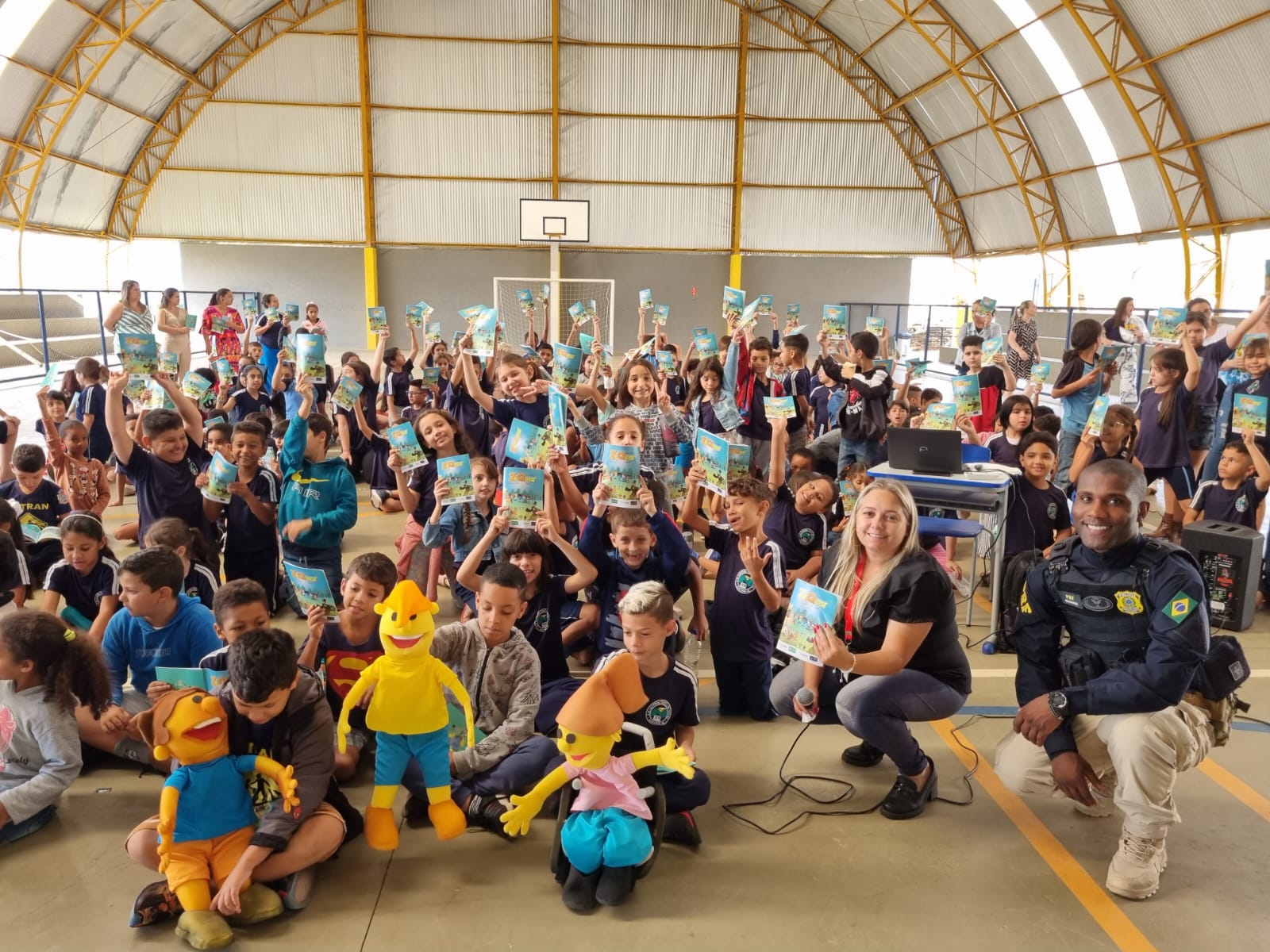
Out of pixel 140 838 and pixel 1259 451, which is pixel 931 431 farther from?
pixel 140 838

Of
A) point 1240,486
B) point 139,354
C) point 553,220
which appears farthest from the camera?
point 553,220

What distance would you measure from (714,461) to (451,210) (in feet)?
60.9

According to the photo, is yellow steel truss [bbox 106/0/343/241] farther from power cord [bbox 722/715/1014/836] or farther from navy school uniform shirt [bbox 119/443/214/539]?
power cord [bbox 722/715/1014/836]

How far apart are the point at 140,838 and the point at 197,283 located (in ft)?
73.2

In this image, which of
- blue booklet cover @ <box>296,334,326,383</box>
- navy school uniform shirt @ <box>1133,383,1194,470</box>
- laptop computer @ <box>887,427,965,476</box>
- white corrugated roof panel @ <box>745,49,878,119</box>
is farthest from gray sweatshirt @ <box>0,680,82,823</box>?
white corrugated roof panel @ <box>745,49,878,119</box>

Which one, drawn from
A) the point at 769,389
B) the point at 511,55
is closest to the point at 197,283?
the point at 511,55

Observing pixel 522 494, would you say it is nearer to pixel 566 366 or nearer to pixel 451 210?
pixel 566 366

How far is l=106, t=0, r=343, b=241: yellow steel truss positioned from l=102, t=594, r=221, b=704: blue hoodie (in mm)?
19663

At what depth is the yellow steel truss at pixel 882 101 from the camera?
20.4 meters

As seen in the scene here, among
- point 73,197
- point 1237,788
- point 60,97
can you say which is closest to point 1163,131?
point 1237,788

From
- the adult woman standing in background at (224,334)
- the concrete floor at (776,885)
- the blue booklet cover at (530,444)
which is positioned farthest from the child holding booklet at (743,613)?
the adult woman standing in background at (224,334)

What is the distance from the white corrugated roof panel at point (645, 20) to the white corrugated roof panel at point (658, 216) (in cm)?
323

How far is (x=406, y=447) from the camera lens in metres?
4.66

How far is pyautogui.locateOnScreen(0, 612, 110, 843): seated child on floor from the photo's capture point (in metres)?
3.00
